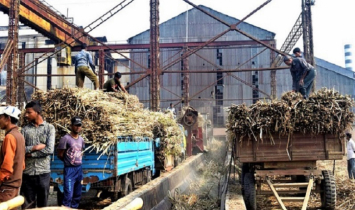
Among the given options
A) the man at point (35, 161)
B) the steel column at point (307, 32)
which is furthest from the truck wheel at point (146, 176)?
the steel column at point (307, 32)

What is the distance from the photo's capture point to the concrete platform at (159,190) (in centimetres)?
623

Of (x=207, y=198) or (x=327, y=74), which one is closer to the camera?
(x=207, y=198)

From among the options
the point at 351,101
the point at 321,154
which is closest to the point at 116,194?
the point at 321,154

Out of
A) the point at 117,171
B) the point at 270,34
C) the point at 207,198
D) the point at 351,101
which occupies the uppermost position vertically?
the point at 270,34

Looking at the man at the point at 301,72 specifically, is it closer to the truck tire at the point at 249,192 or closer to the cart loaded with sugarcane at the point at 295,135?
the cart loaded with sugarcane at the point at 295,135

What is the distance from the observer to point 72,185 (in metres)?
5.52

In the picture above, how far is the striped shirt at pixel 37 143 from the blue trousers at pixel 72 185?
0.57 m

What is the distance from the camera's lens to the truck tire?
21.5 ft

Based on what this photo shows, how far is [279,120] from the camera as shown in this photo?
615 centimetres

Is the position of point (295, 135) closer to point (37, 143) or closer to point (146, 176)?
point (146, 176)

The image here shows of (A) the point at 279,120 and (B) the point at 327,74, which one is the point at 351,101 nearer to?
(A) the point at 279,120

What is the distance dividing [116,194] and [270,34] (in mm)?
29069

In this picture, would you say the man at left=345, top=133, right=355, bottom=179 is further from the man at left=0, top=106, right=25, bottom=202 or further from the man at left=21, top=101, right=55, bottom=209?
the man at left=0, top=106, right=25, bottom=202

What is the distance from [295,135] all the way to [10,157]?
4654mm
